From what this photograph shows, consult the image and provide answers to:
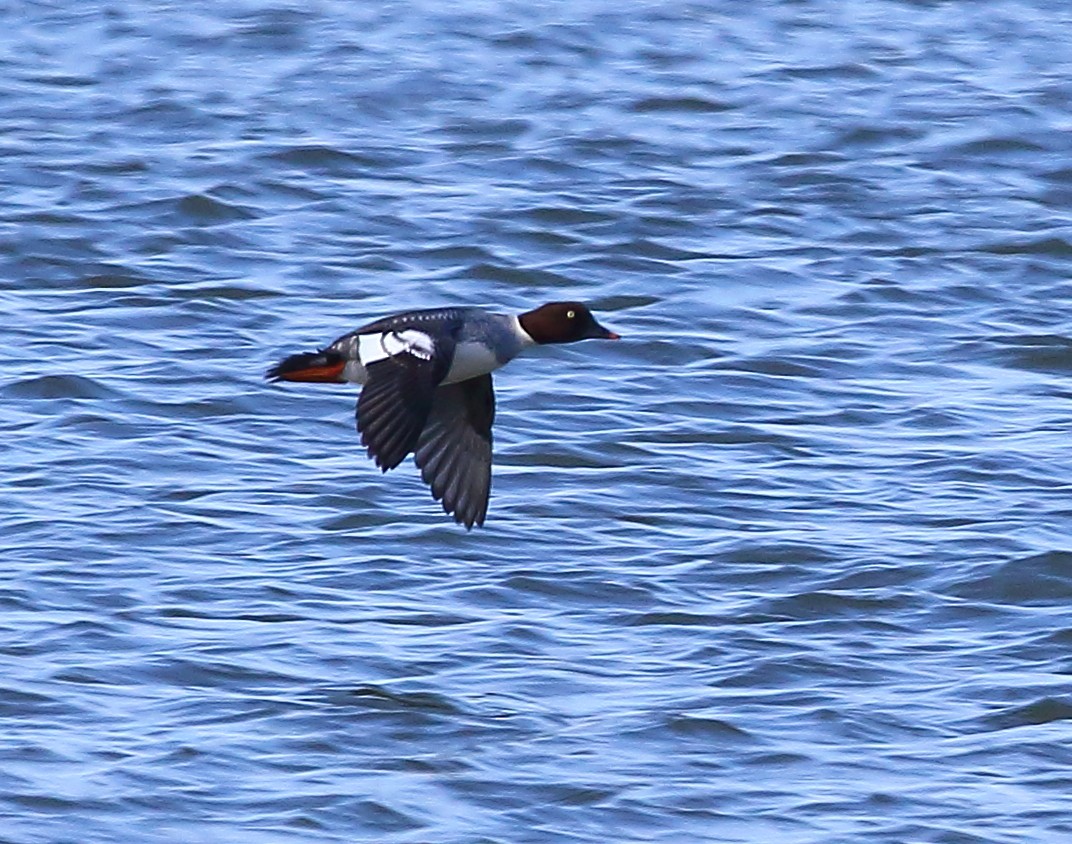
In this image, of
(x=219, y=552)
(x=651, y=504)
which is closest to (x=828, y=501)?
(x=651, y=504)

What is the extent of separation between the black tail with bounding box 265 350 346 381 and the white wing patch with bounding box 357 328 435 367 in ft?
0.21

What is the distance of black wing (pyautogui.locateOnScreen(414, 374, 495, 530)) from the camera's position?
6664mm

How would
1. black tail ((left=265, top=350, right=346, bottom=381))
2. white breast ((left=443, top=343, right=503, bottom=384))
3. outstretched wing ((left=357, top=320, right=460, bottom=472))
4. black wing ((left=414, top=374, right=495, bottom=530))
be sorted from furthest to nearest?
black wing ((left=414, top=374, right=495, bottom=530))
white breast ((left=443, top=343, right=503, bottom=384))
black tail ((left=265, top=350, right=346, bottom=381))
outstretched wing ((left=357, top=320, right=460, bottom=472))

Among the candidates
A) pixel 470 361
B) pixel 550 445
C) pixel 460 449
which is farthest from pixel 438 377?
pixel 550 445

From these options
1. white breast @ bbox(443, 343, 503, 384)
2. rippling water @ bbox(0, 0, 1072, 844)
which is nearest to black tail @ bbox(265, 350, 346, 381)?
white breast @ bbox(443, 343, 503, 384)

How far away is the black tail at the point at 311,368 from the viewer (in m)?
6.36

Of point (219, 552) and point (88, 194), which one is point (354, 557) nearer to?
point (219, 552)

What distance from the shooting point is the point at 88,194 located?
1127 centimetres

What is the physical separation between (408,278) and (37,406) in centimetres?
203

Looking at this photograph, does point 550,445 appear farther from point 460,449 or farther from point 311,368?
point 311,368

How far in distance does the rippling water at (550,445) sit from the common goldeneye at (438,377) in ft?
1.43

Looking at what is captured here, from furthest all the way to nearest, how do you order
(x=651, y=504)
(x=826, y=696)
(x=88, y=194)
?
(x=88, y=194) < (x=651, y=504) < (x=826, y=696)

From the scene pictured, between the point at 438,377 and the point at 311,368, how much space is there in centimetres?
32

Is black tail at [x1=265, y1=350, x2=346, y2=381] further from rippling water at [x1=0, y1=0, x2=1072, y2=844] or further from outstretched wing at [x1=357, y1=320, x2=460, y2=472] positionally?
rippling water at [x1=0, y1=0, x2=1072, y2=844]
